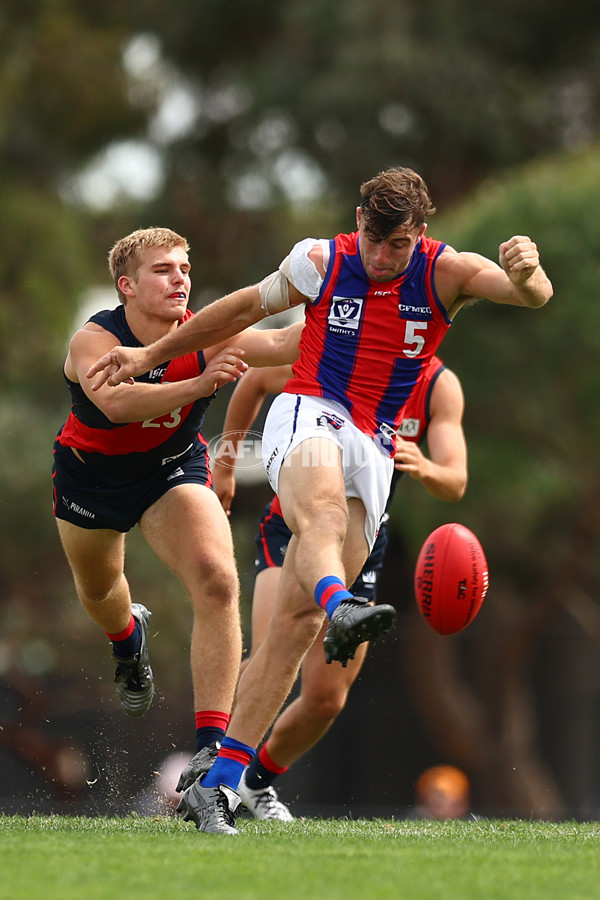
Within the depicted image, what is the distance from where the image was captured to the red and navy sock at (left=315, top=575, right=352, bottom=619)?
429 cm

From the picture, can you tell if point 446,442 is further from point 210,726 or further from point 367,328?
point 210,726

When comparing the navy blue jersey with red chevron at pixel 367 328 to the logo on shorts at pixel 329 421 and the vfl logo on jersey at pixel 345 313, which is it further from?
the logo on shorts at pixel 329 421

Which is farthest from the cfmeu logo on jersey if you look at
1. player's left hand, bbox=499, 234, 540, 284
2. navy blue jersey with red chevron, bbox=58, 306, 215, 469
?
navy blue jersey with red chevron, bbox=58, 306, 215, 469

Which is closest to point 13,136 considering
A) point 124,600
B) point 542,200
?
point 542,200

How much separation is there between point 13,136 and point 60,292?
3.71 meters

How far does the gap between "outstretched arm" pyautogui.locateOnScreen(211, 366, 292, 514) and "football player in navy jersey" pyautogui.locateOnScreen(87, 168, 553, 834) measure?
1.17 meters

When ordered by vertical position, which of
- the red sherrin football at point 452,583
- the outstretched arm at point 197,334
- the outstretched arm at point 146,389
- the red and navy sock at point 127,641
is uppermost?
the outstretched arm at point 197,334

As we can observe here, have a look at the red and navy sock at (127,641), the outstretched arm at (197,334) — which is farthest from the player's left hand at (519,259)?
the red and navy sock at (127,641)

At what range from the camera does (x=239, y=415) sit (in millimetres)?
6449

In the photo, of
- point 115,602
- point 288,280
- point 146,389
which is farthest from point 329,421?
point 115,602

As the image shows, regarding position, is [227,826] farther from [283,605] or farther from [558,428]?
[558,428]

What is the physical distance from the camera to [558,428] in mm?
14742

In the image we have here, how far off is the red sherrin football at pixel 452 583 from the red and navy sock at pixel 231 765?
1502 millimetres

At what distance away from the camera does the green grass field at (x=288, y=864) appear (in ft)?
10.8
